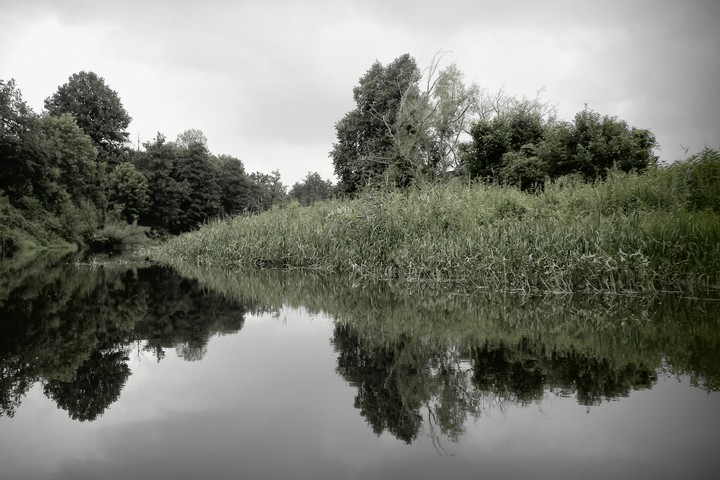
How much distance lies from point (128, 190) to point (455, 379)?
4712 centimetres

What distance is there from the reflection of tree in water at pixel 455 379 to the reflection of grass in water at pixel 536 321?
0.56 feet

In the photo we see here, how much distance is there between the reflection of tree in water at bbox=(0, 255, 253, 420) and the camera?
10.2 feet

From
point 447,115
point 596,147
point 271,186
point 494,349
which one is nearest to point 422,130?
point 447,115

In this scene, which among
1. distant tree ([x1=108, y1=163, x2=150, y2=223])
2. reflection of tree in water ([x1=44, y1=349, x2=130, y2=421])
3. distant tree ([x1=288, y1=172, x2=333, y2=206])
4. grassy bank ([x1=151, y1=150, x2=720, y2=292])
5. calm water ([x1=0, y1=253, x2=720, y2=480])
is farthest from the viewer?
distant tree ([x1=288, y1=172, x2=333, y2=206])

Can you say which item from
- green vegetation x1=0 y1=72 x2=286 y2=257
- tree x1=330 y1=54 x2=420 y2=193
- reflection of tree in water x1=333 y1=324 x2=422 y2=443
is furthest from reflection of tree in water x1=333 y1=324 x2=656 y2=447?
tree x1=330 y1=54 x2=420 y2=193

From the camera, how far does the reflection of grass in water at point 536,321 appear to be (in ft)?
14.2

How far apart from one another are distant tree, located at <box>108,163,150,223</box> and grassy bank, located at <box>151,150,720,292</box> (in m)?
33.7

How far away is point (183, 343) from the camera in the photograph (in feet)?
15.0

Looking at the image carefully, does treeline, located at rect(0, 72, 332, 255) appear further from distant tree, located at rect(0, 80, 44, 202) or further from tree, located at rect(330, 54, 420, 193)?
tree, located at rect(330, 54, 420, 193)

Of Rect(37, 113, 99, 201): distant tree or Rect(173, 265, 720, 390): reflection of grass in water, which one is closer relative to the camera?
Rect(173, 265, 720, 390): reflection of grass in water

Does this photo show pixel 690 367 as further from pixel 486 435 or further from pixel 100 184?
pixel 100 184

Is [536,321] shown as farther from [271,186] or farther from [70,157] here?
[271,186]

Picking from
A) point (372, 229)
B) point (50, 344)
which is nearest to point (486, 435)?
point (50, 344)

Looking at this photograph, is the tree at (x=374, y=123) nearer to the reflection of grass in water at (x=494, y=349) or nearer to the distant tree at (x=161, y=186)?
the distant tree at (x=161, y=186)
